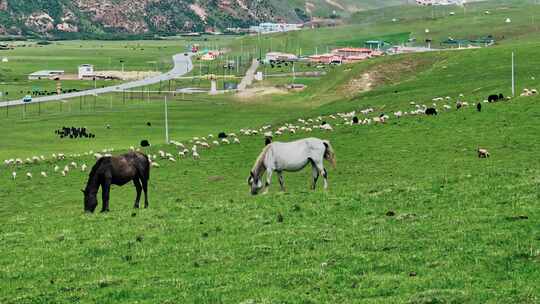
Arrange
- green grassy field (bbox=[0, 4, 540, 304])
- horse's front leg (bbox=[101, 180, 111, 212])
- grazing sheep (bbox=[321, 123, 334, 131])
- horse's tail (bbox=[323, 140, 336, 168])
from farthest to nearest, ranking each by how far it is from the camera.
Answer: grazing sheep (bbox=[321, 123, 334, 131]) → horse's tail (bbox=[323, 140, 336, 168]) → horse's front leg (bbox=[101, 180, 111, 212]) → green grassy field (bbox=[0, 4, 540, 304])

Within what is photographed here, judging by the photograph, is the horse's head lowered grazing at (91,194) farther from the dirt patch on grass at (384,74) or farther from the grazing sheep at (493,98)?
the dirt patch on grass at (384,74)

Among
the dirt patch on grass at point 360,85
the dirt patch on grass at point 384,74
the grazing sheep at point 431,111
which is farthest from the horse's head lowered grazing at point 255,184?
the dirt patch on grass at point 360,85

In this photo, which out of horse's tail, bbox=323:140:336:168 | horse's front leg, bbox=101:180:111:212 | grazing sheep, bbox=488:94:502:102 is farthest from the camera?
grazing sheep, bbox=488:94:502:102

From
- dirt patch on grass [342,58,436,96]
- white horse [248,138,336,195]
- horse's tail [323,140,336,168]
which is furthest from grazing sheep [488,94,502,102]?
dirt patch on grass [342,58,436,96]

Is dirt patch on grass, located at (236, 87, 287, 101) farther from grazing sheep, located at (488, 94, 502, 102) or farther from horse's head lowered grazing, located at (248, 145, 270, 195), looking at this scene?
horse's head lowered grazing, located at (248, 145, 270, 195)

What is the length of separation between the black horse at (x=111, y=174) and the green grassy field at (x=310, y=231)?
2.73 feet

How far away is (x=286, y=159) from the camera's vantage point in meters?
36.5

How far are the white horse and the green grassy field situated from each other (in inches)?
55.1

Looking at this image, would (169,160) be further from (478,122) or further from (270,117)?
(270,117)

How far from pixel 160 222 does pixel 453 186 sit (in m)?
9.30

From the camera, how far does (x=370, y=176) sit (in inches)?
1773

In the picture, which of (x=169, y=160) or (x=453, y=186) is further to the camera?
(x=169, y=160)

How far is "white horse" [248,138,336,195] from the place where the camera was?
119 feet

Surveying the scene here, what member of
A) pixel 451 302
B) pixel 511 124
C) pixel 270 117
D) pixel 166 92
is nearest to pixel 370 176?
pixel 511 124
